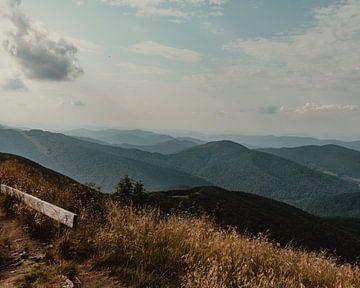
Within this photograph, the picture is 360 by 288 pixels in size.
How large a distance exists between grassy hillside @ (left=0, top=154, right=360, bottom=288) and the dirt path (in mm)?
269

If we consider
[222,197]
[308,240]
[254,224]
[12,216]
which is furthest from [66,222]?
[222,197]

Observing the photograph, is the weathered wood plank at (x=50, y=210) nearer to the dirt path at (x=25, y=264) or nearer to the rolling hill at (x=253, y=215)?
the dirt path at (x=25, y=264)

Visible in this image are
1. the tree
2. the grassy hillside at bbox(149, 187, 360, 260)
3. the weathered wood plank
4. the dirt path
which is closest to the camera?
the dirt path

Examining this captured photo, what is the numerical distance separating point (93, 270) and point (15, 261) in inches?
75.6

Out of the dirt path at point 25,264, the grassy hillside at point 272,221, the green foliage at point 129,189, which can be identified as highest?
the dirt path at point 25,264

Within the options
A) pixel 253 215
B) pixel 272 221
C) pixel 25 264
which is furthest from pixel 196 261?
pixel 272 221

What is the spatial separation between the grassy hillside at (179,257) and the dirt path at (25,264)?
0.88 ft

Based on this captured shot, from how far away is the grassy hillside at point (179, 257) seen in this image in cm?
664

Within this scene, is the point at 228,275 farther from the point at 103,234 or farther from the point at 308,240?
the point at 308,240

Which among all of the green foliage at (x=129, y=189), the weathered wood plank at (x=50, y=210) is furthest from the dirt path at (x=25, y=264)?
the green foliage at (x=129, y=189)

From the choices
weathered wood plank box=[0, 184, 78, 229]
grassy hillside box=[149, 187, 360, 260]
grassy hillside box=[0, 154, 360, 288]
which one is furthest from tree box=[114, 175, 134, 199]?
grassy hillside box=[149, 187, 360, 260]

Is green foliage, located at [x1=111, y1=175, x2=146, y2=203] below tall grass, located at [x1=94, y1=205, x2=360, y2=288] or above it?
below

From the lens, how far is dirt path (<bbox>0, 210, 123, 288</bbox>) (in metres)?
6.52

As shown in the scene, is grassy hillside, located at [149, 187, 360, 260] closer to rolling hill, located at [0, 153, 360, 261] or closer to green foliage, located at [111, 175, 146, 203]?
rolling hill, located at [0, 153, 360, 261]
